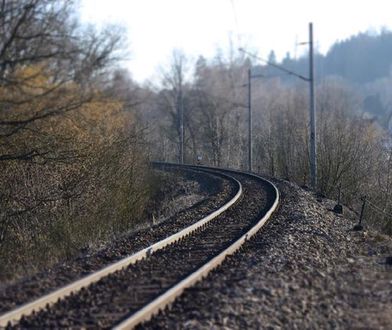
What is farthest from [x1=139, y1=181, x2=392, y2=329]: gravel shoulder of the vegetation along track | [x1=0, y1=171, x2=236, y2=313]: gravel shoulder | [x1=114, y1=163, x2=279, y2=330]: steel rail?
[x1=0, y1=171, x2=236, y2=313]: gravel shoulder

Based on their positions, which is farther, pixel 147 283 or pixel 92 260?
pixel 92 260

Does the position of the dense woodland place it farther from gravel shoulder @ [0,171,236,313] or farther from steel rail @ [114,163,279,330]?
steel rail @ [114,163,279,330]

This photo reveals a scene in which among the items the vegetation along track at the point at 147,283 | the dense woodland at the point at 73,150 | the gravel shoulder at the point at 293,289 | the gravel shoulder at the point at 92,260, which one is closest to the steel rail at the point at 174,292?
the vegetation along track at the point at 147,283

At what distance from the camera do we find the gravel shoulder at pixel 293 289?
25.9 feet

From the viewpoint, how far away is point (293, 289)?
9328mm

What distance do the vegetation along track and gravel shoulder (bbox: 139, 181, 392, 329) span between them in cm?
21

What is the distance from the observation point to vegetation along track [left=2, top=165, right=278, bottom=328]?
7699 mm

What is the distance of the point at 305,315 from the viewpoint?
8.21 metres

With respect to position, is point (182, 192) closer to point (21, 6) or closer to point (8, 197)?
point (8, 197)

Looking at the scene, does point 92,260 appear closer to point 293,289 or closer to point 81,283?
point 81,283

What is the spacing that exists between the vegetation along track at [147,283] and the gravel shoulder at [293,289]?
0.21m

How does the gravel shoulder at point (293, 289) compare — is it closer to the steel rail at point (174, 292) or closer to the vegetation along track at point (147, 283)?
the steel rail at point (174, 292)

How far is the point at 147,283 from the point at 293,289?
203cm

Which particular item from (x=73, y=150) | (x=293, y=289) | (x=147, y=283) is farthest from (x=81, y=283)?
(x=73, y=150)
